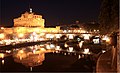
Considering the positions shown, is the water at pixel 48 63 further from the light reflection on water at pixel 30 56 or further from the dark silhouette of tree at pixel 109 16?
the dark silhouette of tree at pixel 109 16

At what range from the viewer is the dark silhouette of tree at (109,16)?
34.3 ft

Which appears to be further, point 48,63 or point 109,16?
point 48,63

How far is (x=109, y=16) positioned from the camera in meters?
11.1

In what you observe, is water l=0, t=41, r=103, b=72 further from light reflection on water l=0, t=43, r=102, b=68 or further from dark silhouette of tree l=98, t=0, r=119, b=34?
dark silhouette of tree l=98, t=0, r=119, b=34

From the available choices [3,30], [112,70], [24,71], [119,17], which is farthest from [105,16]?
[3,30]

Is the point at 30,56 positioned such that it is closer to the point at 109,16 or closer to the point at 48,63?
the point at 48,63

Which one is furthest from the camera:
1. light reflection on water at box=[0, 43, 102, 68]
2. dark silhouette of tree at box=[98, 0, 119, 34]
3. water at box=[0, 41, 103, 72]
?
light reflection on water at box=[0, 43, 102, 68]

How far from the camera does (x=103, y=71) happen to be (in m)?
11.4

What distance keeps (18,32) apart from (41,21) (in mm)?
22513

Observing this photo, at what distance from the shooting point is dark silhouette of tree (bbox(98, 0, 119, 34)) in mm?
10453

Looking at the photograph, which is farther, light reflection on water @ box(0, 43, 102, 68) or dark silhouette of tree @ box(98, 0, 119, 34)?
light reflection on water @ box(0, 43, 102, 68)

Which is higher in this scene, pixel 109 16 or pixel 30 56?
pixel 109 16

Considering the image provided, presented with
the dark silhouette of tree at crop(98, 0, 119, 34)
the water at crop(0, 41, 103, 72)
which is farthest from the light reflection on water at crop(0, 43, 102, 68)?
the dark silhouette of tree at crop(98, 0, 119, 34)

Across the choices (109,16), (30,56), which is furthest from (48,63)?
(109,16)
